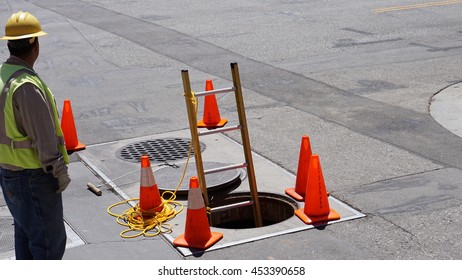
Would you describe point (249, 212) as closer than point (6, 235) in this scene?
No

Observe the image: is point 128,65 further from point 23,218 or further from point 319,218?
point 23,218

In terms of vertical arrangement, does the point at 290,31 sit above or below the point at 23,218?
below

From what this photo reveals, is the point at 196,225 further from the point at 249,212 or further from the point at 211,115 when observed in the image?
the point at 211,115

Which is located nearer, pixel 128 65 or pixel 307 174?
pixel 307 174

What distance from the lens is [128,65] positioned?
15.3 metres

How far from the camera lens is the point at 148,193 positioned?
8.04 m

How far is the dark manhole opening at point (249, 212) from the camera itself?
8266 millimetres

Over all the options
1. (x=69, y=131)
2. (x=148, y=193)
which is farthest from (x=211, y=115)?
(x=148, y=193)

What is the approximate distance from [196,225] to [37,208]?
6.05 ft

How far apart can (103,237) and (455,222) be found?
3.27 m

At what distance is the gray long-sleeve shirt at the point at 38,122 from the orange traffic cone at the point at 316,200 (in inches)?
111

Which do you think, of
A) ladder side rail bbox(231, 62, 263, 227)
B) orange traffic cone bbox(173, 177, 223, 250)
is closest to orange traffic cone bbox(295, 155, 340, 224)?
ladder side rail bbox(231, 62, 263, 227)

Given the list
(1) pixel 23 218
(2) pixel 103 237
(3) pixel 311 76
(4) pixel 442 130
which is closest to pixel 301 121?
(4) pixel 442 130

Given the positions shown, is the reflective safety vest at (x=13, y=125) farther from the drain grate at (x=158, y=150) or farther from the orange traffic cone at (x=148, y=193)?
the drain grate at (x=158, y=150)
